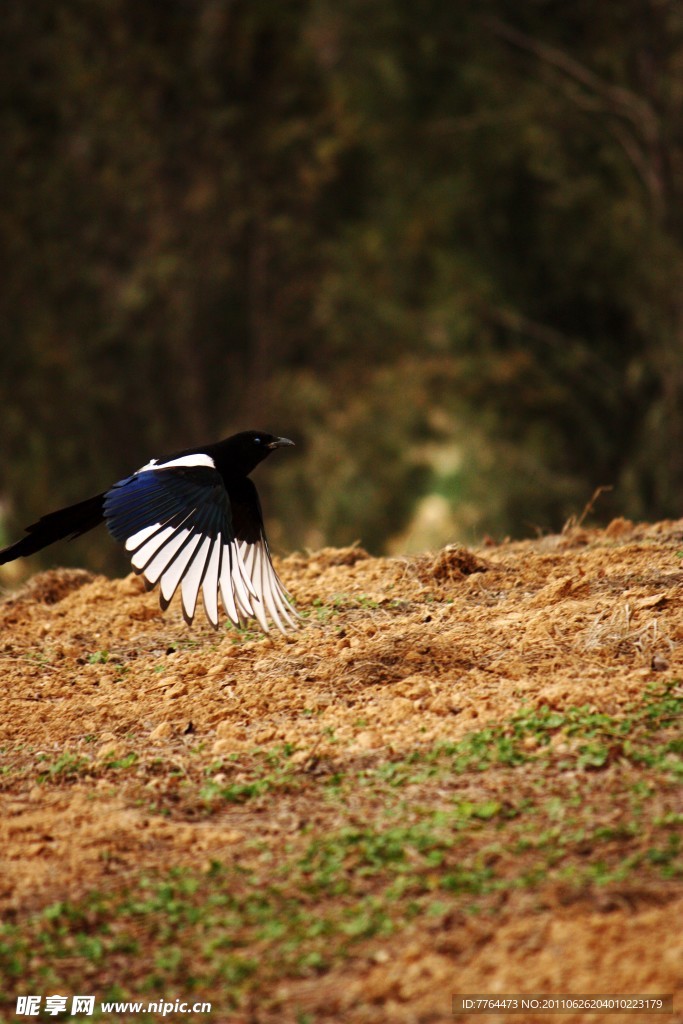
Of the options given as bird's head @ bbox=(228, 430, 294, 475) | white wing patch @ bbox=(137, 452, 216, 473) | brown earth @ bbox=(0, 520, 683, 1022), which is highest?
white wing patch @ bbox=(137, 452, 216, 473)

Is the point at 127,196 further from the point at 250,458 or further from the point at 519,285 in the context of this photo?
the point at 250,458

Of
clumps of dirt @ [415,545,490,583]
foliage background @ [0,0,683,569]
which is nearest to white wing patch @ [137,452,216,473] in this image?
clumps of dirt @ [415,545,490,583]

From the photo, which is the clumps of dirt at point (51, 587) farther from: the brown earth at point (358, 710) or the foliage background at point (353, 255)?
the foliage background at point (353, 255)

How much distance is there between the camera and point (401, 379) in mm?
18156

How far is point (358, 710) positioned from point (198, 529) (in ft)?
3.90

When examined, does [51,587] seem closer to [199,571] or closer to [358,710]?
[199,571]

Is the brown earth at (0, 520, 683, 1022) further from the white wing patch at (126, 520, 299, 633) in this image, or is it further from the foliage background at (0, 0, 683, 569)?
the foliage background at (0, 0, 683, 569)

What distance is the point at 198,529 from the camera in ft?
16.9

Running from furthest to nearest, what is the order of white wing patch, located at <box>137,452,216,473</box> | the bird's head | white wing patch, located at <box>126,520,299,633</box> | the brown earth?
the bird's head, white wing patch, located at <box>137,452,216,473</box>, white wing patch, located at <box>126,520,299,633</box>, the brown earth

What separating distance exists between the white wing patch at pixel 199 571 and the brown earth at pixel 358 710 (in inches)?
6.8

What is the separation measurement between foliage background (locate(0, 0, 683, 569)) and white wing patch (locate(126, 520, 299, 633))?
9.77m

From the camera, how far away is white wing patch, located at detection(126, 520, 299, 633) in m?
4.80

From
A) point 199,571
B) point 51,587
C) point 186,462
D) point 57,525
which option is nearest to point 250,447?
point 186,462

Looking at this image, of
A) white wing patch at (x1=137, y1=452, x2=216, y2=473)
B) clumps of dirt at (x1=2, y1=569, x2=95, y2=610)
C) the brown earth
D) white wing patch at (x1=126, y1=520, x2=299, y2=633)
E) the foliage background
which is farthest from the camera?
the foliage background
